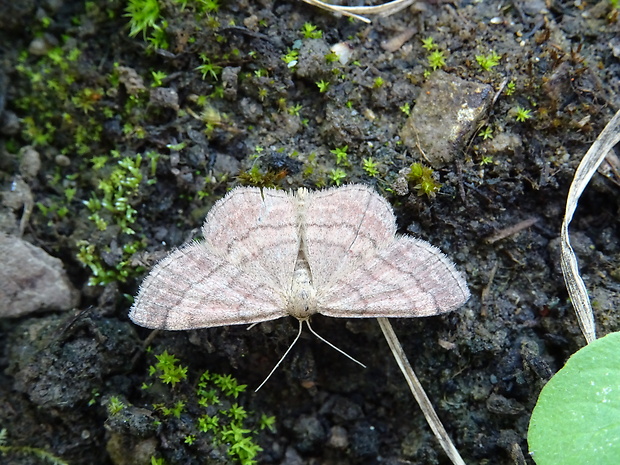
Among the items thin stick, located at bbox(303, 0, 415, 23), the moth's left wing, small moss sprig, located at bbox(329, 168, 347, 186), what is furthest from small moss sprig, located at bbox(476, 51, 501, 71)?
the moth's left wing

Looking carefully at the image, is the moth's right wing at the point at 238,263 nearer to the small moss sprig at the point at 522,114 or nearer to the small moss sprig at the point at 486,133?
the small moss sprig at the point at 486,133

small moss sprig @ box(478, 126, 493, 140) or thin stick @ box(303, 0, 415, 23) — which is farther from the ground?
thin stick @ box(303, 0, 415, 23)

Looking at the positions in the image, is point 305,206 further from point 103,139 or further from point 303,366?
point 103,139

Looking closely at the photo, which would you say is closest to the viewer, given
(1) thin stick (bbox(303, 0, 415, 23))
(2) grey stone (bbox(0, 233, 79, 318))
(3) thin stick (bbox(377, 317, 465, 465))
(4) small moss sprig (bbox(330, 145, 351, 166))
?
(3) thin stick (bbox(377, 317, 465, 465))

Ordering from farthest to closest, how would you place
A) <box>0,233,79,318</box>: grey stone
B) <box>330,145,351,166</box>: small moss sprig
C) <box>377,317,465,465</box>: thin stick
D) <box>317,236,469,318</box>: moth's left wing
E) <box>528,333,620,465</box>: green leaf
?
<box>330,145,351,166</box>: small moss sprig
<box>0,233,79,318</box>: grey stone
<box>377,317,465,465</box>: thin stick
<box>317,236,469,318</box>: moth's left wing
<box>528,333,620,465</box>: green leaf

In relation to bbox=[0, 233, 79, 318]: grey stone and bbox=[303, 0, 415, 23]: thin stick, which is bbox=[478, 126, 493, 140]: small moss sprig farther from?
bbox=[0, 233, 79, 318]: grey stone

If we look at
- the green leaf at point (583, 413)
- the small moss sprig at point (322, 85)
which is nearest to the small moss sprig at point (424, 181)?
the small moss sprig at point (322, 85)

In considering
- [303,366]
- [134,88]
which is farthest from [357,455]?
[134,88]

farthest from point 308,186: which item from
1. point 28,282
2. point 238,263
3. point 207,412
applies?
point 28,282
